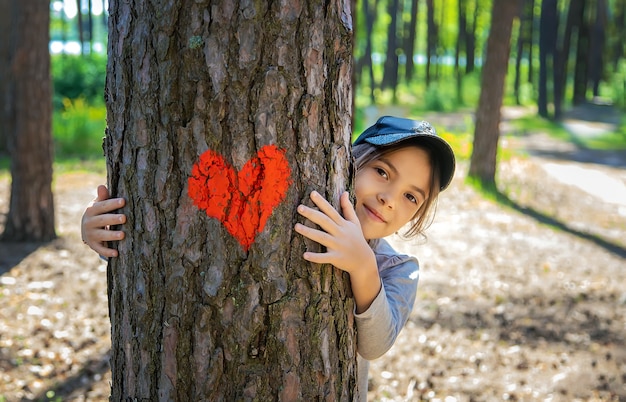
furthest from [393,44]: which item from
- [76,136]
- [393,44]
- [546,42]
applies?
[76,136]

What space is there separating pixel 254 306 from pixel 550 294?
4670 millimetres

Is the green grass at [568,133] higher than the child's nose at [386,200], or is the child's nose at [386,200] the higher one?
the child's nose at [386,200]

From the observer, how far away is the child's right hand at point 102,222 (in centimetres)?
156

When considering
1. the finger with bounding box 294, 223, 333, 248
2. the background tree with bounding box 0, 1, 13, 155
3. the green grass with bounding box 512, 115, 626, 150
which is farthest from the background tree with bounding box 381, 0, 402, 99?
the finger with bounding box 294, 223, 333, 248

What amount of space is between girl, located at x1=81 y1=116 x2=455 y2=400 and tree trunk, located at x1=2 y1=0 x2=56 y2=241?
4.99 meters

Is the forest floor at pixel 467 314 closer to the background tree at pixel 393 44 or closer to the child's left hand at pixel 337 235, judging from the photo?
the child's left hand at pixel 337 235

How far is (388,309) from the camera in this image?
1701 mm

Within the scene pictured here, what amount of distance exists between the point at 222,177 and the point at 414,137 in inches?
27.1

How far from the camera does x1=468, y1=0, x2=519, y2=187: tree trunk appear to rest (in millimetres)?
9289

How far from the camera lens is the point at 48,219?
627 centimetres

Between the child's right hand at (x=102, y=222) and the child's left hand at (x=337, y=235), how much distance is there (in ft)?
1.57

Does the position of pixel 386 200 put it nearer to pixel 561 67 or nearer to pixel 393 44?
pixel 561 67

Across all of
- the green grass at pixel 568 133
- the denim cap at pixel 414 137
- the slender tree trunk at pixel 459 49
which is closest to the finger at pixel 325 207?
the denim cap at pixel 414 137

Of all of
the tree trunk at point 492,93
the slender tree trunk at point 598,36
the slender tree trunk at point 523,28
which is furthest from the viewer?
the slender tree trunk at point 523,28
